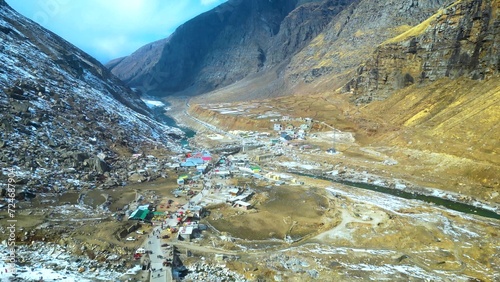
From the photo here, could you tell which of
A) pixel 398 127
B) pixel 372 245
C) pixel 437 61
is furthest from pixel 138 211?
pixel 437 61

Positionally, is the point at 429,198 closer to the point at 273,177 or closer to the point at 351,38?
the point at 273,177

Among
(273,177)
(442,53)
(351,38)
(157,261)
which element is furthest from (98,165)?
(351,38)

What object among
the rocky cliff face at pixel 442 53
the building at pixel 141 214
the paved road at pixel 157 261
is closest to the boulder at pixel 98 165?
the building at pixel 141 214

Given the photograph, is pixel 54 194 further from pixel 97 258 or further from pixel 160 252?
pixel 160 252

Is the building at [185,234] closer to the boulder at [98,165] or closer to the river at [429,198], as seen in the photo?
the boulder at [98,165]

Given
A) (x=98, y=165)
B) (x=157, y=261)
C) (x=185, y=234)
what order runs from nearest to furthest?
(x=157, y=261) < (x=185, y=234) < (x=98, y=165)

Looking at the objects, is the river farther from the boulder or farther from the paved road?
the paved road
